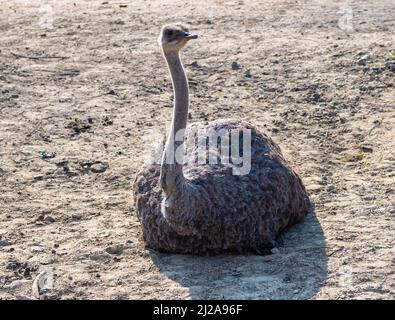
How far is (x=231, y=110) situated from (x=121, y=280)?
3026 mm

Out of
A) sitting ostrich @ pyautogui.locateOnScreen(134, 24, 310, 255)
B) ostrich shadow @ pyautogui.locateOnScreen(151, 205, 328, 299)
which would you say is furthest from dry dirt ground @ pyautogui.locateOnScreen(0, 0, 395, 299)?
sitting ostrich @ pyautogui.locateOnScreen(134, 24, 310, 255)

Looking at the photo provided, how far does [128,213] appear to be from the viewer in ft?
21.2

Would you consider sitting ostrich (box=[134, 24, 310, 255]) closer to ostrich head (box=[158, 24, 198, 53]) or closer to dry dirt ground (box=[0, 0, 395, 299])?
ostrich head (box=[158, 24, 198, 53])

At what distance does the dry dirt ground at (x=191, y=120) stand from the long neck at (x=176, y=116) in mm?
664

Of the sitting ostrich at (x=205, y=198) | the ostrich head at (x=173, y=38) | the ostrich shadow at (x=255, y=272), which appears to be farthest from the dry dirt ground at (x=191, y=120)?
the ostrich head at (x=173, y=38)

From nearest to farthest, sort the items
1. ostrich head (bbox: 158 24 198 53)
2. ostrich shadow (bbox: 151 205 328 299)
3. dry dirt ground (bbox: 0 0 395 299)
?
ostrich head (bbox: 158 24 198 53) → ostrich shadow (bbox: 151 205 328 299) → dry dirt ground (bbox: 0 0 395 299)

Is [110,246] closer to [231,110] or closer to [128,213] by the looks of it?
[128,213]

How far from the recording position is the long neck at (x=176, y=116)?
5.20 meters

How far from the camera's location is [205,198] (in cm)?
554

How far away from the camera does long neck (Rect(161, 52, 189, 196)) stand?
520cm

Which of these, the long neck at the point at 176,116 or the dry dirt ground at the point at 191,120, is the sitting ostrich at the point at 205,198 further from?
the dry dirt ground at the point at 191,120

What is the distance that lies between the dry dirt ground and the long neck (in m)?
0.66

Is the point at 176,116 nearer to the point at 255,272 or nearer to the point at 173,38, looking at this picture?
the point at 173,38
